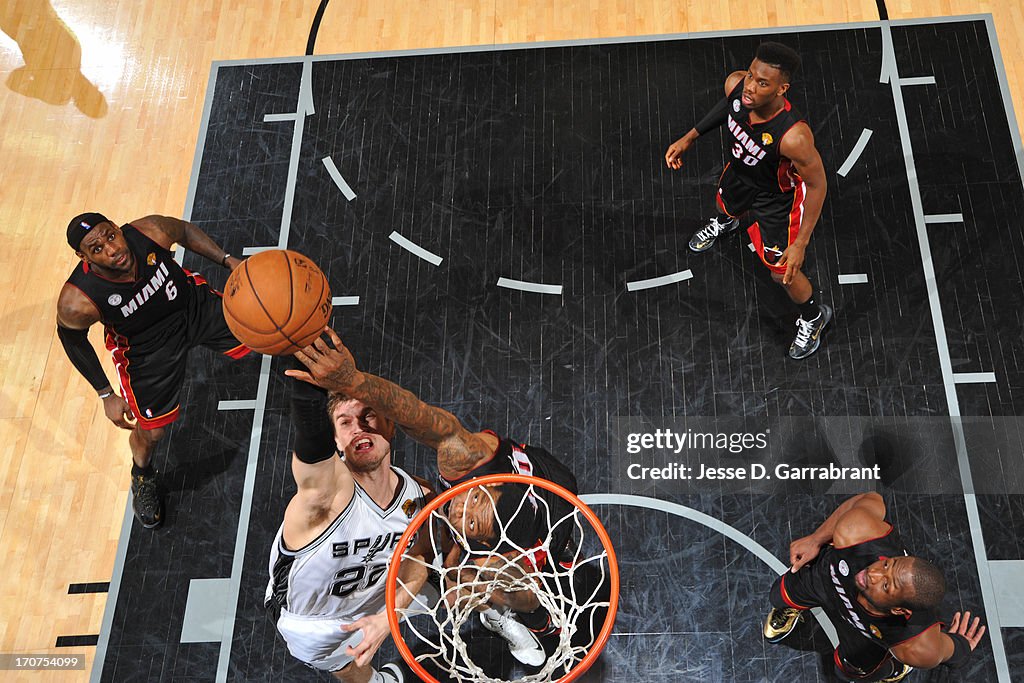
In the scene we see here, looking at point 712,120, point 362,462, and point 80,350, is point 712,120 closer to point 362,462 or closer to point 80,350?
point 362,462

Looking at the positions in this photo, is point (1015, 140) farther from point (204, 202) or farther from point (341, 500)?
point (204, 202)

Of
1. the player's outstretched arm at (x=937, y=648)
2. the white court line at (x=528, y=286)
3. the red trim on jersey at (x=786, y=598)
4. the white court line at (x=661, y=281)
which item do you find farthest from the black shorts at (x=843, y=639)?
the white court line at (x=528, y=286)

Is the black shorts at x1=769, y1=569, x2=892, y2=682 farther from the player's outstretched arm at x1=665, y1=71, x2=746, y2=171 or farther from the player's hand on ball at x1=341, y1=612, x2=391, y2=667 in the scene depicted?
the player's outstretched arm at x1=665, y1=71, x2=746, y2=171

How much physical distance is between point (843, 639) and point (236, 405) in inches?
140

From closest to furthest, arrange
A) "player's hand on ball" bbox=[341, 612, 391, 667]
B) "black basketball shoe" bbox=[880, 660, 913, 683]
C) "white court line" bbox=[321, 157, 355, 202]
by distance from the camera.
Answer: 1. "player's hand on ball" bbox=[341, 612, 391, 667]
2. "black basketball shoe" bbox=[880, 660, 913, 683]
3. "white court line" bbox=[321, 157, 355, 202]

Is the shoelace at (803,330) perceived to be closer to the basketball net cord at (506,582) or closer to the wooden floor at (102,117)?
the basketball net cord at (506,582)

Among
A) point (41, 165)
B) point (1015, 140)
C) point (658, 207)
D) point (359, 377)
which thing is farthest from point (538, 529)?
point (41, 165)

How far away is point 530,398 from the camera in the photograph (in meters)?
5.09

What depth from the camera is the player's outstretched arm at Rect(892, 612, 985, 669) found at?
3771mm

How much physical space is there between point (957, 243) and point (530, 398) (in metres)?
2.81

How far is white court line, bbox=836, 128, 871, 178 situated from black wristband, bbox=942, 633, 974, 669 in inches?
114

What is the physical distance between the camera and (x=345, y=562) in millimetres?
3824

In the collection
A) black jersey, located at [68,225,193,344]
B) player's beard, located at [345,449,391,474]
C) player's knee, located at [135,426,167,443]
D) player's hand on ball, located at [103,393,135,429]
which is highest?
player's beard, located at [345,449,391,474]
